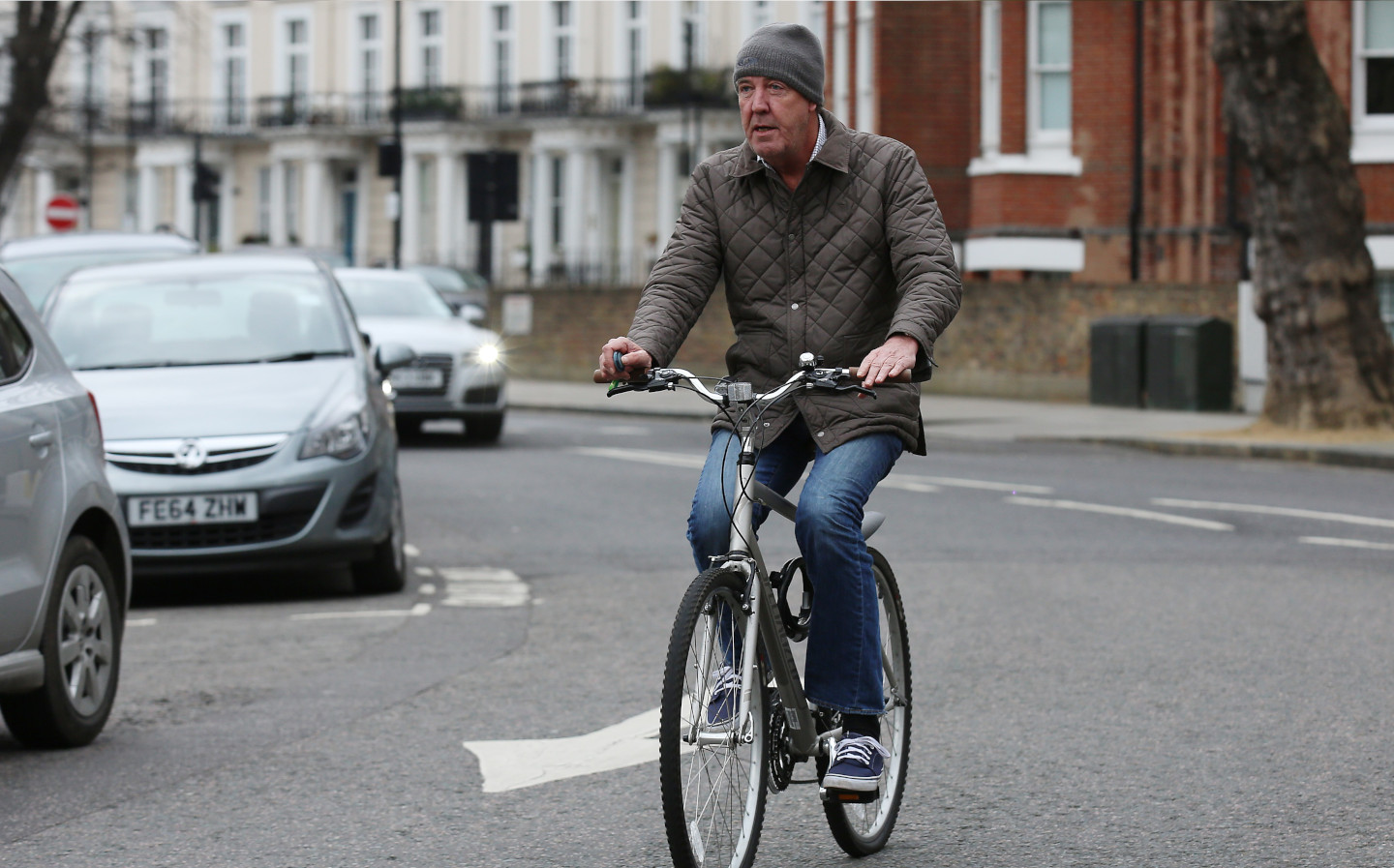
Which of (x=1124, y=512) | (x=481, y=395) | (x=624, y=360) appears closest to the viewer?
(x=624, y=360)

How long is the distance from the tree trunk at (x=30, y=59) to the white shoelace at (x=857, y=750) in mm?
30214

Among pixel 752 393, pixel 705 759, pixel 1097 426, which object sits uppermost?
pixel 752 393

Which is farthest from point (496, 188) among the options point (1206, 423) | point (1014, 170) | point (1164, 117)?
point (1206, 423)

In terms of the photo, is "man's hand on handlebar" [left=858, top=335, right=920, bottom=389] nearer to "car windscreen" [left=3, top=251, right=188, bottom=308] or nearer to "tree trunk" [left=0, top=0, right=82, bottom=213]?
"car windscreen" [left=3, top=251, right=188, bottom=308]

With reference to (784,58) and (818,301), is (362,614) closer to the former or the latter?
(818,301)

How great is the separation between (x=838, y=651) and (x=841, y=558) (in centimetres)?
23

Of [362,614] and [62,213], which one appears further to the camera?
[62,213]

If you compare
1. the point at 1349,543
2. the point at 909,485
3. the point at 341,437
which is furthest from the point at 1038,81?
the point at 341,437

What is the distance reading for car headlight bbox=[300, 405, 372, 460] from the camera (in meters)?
9.97

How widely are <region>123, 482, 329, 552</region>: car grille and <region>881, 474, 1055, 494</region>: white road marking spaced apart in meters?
6.71

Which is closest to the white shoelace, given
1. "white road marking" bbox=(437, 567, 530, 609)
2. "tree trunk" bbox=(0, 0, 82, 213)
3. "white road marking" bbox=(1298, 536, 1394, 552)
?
"white road marking" bbox=(437, 567, 530, 609)

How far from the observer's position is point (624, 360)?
15.2 feet

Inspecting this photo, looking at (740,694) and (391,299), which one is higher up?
(391,299)

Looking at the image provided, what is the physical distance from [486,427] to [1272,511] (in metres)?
8.57
